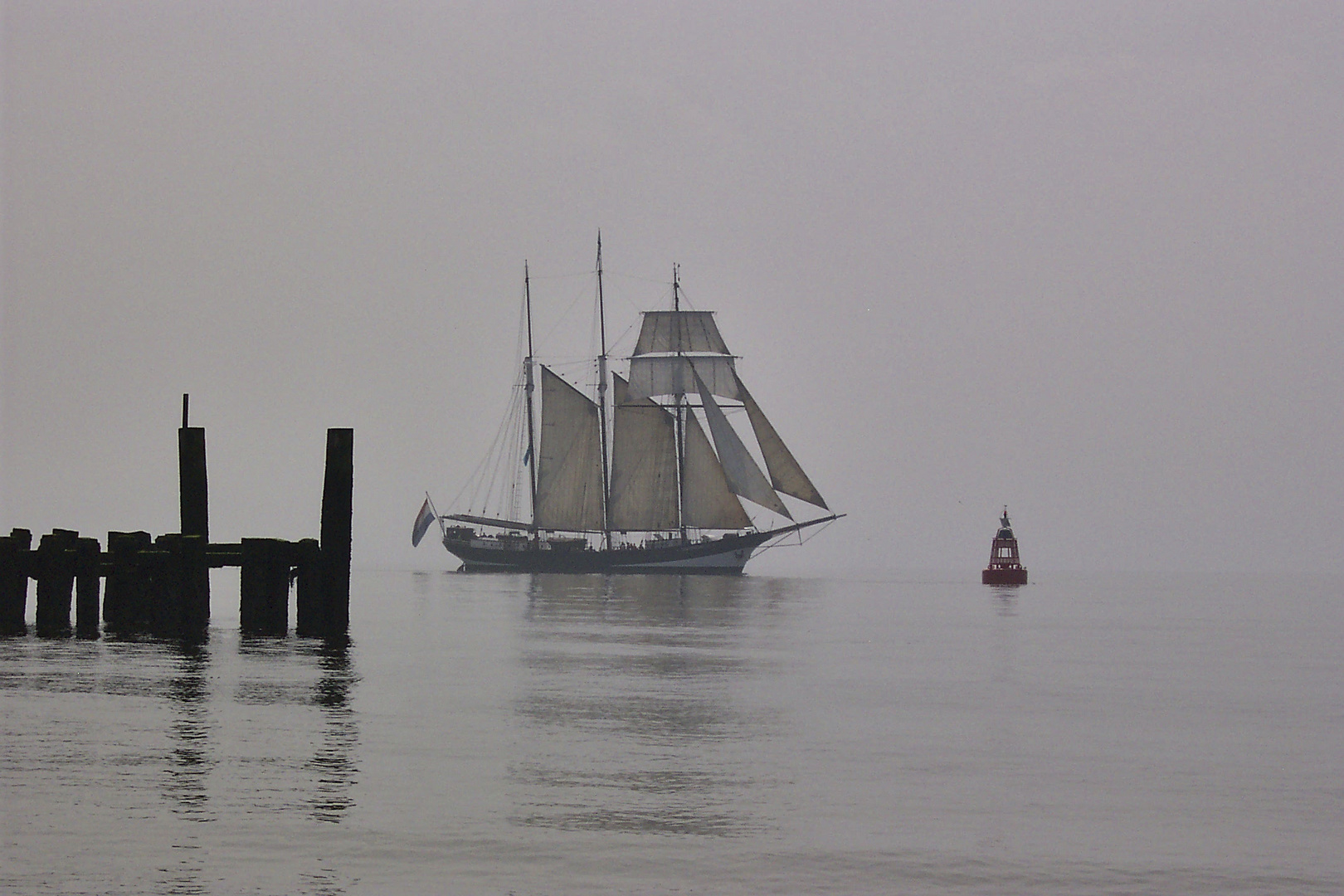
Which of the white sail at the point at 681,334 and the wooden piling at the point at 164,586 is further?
the white sail at the point at 681,334

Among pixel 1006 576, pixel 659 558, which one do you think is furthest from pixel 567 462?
pixel 1006 576

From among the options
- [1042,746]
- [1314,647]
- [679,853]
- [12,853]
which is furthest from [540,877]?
[1314,647]

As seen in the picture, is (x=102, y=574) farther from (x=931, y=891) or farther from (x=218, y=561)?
(x=931, y=891)

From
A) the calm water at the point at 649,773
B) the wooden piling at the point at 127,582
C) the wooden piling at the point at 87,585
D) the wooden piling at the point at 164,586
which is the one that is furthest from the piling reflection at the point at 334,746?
the wooden piling at the point at 87,585

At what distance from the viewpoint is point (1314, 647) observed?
182 feet

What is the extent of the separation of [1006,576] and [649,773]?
4097 inches

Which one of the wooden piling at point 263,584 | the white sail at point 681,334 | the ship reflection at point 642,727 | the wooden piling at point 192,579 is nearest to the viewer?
the ship reflection at point 642,727

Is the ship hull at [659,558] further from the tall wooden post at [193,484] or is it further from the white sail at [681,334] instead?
the tall wooden post at [193,484]

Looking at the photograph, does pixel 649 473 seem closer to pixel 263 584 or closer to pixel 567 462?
pixel 567 462

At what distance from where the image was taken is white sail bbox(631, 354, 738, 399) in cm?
14000

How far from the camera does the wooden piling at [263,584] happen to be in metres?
35.2

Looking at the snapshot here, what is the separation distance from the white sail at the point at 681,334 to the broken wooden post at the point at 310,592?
108021 mm

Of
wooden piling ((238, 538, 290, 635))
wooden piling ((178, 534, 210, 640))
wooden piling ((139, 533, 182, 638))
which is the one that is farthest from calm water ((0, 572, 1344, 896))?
wooden piling ((178, 534, 210, 640))

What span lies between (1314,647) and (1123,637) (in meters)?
6.08
